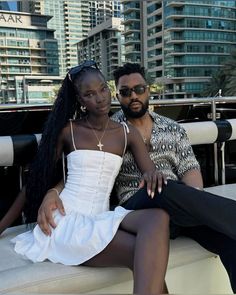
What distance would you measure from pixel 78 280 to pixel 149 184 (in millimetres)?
426

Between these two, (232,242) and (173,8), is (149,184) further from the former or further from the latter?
(173,8)

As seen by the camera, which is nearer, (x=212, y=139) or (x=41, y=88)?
(x=212, y=139)

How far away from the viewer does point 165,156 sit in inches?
77.9

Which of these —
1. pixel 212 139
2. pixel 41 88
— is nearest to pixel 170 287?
pixel 212 139

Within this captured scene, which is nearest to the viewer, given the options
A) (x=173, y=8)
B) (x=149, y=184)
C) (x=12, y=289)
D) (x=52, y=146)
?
(x=12, y=289)

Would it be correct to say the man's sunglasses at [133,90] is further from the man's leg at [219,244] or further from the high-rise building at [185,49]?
the high-rise building at [185,49]

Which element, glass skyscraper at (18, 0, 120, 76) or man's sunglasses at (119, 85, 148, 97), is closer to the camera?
man's sunglasses at (119, 85, 148, 97)

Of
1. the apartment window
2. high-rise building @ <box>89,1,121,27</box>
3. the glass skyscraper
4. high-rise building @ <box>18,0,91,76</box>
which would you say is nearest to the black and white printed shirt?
high-rise building @ <box>18,0,91,76</box>

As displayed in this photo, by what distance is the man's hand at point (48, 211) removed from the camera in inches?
60.1

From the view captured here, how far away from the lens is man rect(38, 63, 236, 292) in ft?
4.71

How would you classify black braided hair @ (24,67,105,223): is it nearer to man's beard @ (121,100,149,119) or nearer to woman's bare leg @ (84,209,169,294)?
man's beard @ (121,100,149,119)

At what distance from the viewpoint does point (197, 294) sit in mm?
1676

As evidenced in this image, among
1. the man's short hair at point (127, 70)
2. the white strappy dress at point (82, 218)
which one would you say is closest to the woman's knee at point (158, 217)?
the white strappy dress at point (82, 218)

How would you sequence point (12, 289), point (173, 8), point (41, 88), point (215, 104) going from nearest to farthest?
point (12, 289) < point (215, 104) < point (41, 88) < point (173, 8)
